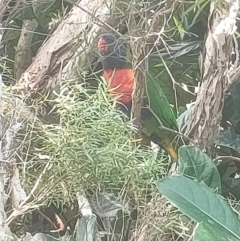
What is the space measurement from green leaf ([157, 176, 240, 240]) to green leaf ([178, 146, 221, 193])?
70 millimetres

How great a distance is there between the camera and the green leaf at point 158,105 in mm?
648

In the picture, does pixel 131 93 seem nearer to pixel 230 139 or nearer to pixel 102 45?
pixel 102 45

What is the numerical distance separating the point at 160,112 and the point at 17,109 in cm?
19

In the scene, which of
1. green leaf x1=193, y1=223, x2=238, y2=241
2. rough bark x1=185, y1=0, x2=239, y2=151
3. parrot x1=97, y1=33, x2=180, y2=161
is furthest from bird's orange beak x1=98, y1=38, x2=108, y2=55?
green leaf x1=193, y1=223, x2=238, y2=241

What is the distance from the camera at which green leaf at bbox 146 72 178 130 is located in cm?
65

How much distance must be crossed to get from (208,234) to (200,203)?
3cm

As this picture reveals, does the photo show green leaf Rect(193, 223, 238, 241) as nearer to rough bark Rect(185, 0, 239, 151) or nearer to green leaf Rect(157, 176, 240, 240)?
green leaf Rect(157, 176, 240, 240)

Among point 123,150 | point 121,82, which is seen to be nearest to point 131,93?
point 121,82

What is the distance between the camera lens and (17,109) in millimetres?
576

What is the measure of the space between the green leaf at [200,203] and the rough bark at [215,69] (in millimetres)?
97

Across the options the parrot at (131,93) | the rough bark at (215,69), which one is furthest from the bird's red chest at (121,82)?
the rough bark at (215,69)

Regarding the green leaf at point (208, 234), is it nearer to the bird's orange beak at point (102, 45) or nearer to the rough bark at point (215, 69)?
the rough bark at point (215, 69)

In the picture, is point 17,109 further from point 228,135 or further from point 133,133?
Answer: point 228,135

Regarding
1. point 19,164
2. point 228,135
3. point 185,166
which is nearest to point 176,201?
point 185,166
